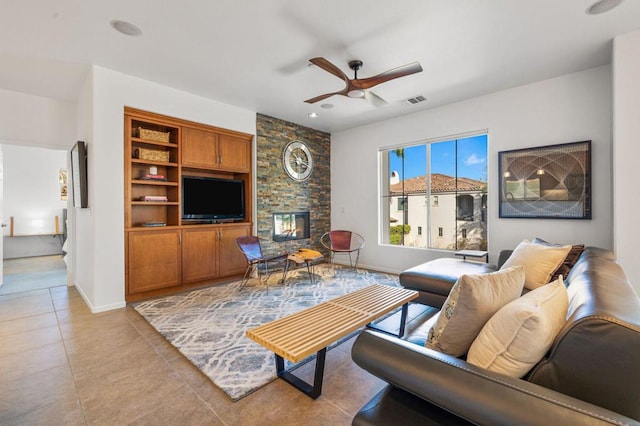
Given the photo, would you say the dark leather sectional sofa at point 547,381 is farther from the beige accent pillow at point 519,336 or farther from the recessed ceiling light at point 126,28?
the recessed ceiling light at point 126,28

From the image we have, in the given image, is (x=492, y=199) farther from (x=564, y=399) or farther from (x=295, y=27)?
(x=564, y=399)

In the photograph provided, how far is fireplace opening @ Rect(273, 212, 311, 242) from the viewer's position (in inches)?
209

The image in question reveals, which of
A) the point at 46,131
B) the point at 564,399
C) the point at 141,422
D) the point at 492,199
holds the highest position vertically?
the point at 46,131

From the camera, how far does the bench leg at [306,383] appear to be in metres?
1.83

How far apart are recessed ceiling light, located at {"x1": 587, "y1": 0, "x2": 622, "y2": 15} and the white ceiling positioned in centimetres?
6

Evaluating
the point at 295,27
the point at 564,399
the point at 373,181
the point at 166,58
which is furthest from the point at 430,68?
the point at 564,399

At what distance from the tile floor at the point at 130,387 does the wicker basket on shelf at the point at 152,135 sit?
242cm

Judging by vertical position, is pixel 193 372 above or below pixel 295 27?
below

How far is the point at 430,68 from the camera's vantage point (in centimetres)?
337

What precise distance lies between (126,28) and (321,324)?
3088 millimetres

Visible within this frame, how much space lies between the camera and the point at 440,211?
15.8 ft

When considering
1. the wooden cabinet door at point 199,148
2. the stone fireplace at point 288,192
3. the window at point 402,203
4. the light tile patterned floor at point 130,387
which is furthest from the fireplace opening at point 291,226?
the light tile patterned floor at point 130,387

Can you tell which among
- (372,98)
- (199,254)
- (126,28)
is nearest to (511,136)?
(372,98)

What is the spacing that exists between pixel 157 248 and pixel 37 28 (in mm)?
2520
